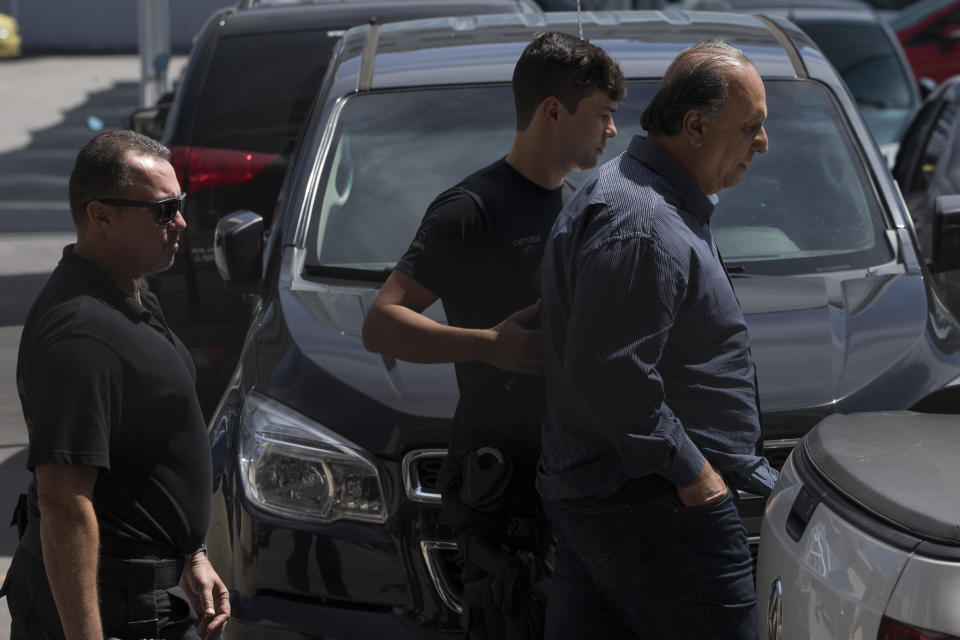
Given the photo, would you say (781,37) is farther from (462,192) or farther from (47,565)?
(47,565)

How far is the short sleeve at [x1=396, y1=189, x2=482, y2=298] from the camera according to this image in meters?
3.07

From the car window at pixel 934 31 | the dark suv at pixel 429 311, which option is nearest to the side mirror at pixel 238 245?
the dark suv at pixel 429 311

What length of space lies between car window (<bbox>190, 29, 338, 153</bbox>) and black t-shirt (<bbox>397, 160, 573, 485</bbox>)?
3.86 meters

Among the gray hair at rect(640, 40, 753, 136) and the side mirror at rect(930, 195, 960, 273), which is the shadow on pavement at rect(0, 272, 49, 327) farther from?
the gray hair at rect(640, 40, 753, 136)

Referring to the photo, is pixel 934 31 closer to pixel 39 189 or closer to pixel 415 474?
pixel 39 189

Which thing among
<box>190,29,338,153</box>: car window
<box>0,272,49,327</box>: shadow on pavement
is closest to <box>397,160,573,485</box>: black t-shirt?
<box>190,29,338,153</box>: car window

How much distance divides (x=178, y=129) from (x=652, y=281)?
4.59m

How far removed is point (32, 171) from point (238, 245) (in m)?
13.5

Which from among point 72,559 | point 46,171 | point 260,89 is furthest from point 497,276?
point 46,171

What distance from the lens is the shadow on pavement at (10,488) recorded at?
5.44 m

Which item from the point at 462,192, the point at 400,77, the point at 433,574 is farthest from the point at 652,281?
the point at 400,77

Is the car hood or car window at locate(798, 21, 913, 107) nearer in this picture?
the car hood

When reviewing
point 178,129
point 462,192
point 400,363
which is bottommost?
point 178,129

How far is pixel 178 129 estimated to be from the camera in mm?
6723
